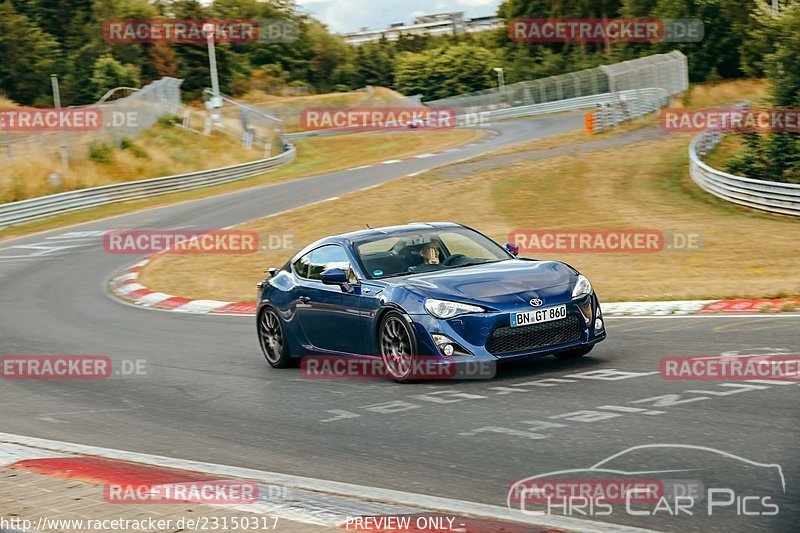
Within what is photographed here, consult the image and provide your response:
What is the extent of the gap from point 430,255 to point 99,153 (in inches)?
1323

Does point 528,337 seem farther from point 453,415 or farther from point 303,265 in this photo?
point 303,265

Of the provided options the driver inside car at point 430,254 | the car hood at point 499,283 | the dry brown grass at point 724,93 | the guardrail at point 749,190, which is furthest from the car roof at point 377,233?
the dry brown grass at point 724,93

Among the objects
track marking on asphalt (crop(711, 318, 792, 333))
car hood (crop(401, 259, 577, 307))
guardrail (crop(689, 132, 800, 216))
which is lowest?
guardrail (crop(689, 132, 800, 216))

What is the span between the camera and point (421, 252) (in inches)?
404

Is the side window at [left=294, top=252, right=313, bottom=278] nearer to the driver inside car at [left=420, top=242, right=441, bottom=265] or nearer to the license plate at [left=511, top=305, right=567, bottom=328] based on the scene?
the driver inside car at [left=420, top=242, right=441, bottom=265]

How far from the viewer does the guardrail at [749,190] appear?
25.0 metres

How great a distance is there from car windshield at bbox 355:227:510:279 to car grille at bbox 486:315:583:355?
127 cm

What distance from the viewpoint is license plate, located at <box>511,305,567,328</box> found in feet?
29.3

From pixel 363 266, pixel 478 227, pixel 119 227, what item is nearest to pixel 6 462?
pixel 363 266

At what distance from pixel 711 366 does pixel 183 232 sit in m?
22.3

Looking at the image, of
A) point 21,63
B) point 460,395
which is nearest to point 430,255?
point 460,395

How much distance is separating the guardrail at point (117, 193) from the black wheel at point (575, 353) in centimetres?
2736

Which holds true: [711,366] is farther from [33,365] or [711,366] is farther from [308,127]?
[308,127]

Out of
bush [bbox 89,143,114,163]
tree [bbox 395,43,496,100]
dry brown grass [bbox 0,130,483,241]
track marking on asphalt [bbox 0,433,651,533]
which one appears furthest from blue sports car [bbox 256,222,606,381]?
tree [bbox 395,43,496,100]
